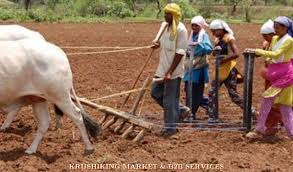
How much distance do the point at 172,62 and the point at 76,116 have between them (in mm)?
1613

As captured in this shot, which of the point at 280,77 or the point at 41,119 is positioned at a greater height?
the point at 280,77

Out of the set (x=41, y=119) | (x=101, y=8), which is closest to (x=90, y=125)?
(x=41, y=119)

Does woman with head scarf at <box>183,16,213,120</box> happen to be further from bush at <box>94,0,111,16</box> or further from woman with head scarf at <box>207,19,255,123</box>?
bush at <box>94,0,111,16</box>

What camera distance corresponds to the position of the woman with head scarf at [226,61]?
29.8ft

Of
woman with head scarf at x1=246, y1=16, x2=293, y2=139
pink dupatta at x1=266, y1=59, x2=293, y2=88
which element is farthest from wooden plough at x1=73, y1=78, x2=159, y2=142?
pink dupatta at x1=266, y1=59, x2=293, y2=88

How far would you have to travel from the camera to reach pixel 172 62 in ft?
27.1

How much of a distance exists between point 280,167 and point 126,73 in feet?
25.9

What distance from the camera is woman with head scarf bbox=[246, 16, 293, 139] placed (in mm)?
7879

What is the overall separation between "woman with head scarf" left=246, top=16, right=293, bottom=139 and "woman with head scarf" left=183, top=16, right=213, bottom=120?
1294 mm

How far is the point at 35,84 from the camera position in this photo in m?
7.24

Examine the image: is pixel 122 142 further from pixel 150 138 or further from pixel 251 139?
pixel 251 139

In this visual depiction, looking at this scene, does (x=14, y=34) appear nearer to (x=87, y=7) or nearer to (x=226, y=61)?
(x=226, y=61)

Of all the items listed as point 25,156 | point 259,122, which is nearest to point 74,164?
point 25,156

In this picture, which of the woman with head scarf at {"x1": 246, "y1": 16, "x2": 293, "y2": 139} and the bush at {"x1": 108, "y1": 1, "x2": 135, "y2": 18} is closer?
the woman with head scarf at {"x1": 246, "y1": 16, "x2": 293, "y2": 139}
